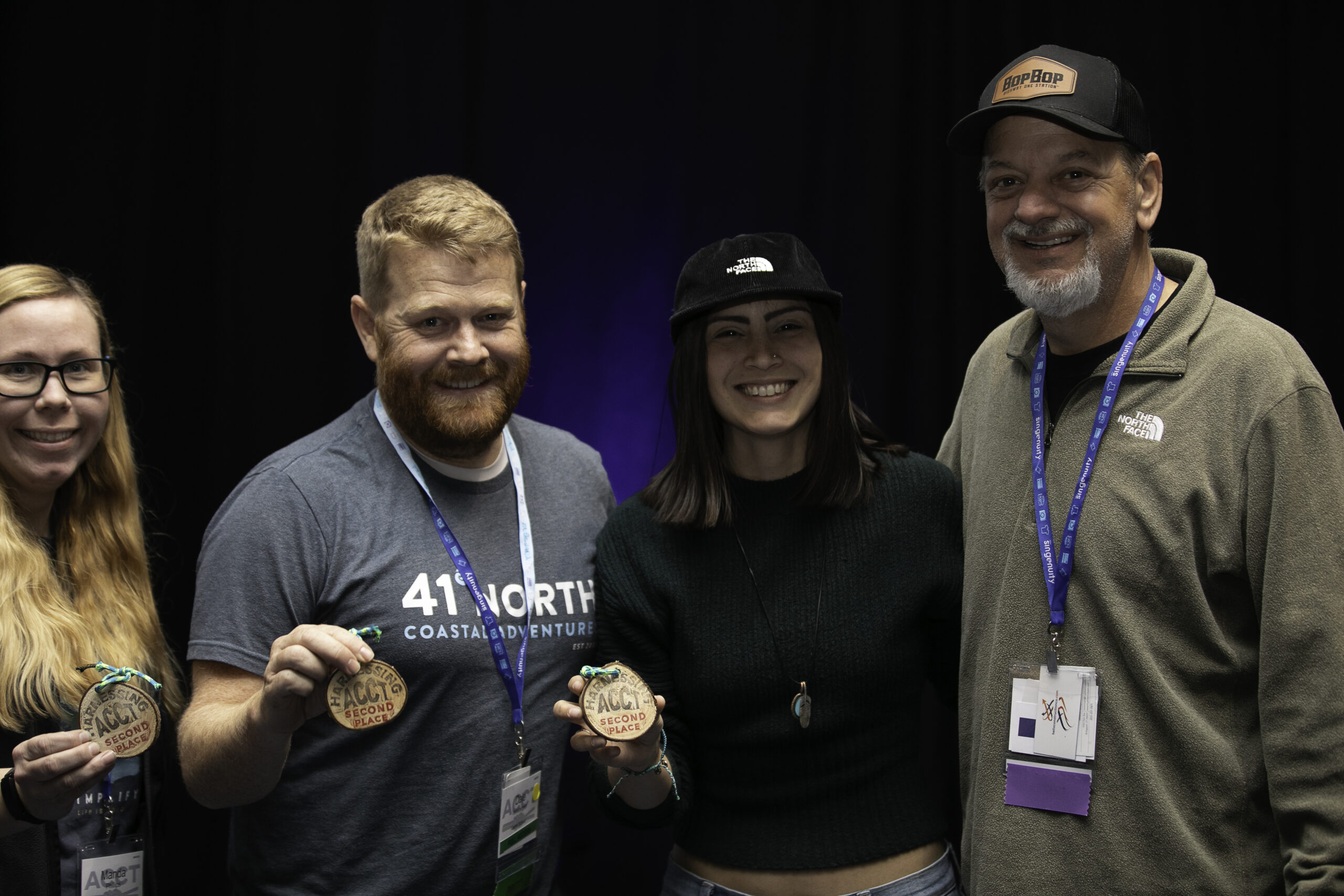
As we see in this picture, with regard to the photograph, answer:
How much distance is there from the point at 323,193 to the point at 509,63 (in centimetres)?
84

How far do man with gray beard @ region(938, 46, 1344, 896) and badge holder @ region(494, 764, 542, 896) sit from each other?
88 centimetres

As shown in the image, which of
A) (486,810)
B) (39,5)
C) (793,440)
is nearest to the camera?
(486,810)

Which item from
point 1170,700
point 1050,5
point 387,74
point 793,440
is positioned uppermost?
point 1050,5

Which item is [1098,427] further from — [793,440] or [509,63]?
[509,63]

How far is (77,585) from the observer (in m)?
2.11

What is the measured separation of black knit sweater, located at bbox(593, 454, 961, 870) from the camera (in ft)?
6.50

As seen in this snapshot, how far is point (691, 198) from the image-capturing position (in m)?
3.76

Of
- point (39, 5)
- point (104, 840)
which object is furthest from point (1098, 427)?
point (39, 5)

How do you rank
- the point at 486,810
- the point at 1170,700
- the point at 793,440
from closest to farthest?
the point at 1170,700 < the point at 486,810 < the point at 793,440

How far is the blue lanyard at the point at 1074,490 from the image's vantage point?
5.98ft

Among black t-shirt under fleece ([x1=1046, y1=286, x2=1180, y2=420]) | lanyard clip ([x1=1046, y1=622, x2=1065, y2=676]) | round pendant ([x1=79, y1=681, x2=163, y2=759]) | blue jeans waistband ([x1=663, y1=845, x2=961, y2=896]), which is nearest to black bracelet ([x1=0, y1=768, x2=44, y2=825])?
round pendant ([x1=79, y1=681, x2=163, y2=759])

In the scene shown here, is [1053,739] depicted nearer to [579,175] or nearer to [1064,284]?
[1064,284]

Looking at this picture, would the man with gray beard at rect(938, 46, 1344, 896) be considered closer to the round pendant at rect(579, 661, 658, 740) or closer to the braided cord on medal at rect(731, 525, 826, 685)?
the braided cord on medal at rect(731, 525, 826, 685)

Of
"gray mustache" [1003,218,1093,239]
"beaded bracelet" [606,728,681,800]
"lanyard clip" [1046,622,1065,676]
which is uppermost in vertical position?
"gray mustache" [1003,218,1093,239]
